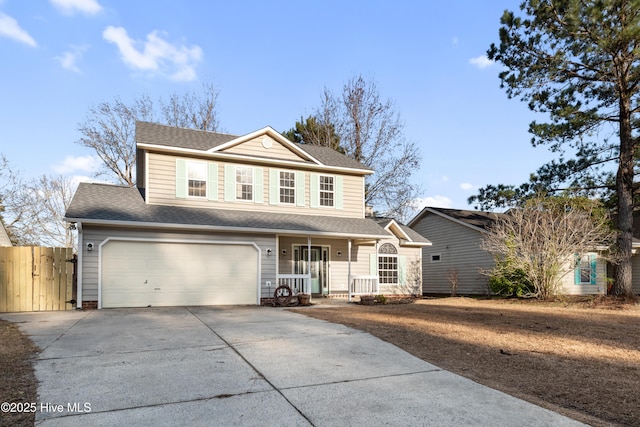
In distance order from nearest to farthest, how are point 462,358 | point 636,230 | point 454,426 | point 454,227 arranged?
point 454,426 → point 462,358 → point 454,227 → point 636,230

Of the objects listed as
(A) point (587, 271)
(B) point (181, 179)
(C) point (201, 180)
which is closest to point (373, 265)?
(C) point (201, 180)

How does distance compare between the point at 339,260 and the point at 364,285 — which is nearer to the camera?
the point at 364,285

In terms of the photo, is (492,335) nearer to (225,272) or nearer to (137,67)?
(225,272)

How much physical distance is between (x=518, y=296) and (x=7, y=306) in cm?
1681

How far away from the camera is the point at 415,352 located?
6613mm

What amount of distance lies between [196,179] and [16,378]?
10.3 metres

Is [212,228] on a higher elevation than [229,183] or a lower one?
lower

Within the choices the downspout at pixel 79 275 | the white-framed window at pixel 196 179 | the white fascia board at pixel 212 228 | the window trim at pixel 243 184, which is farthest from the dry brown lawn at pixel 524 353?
the white-framed window at pixel 196 179

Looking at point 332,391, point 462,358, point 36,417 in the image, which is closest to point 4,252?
point 36,417

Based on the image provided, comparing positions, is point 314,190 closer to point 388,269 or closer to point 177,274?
point 388,269

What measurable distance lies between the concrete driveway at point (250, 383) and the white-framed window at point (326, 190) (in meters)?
9.12

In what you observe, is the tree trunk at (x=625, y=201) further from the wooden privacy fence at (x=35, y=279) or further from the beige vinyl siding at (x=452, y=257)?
the wooden privacy fence at (x=35, y=279)

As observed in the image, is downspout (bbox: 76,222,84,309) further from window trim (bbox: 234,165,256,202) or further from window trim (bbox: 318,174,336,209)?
window trim (bbox: 318,174,336,209)

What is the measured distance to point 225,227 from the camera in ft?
44.2
